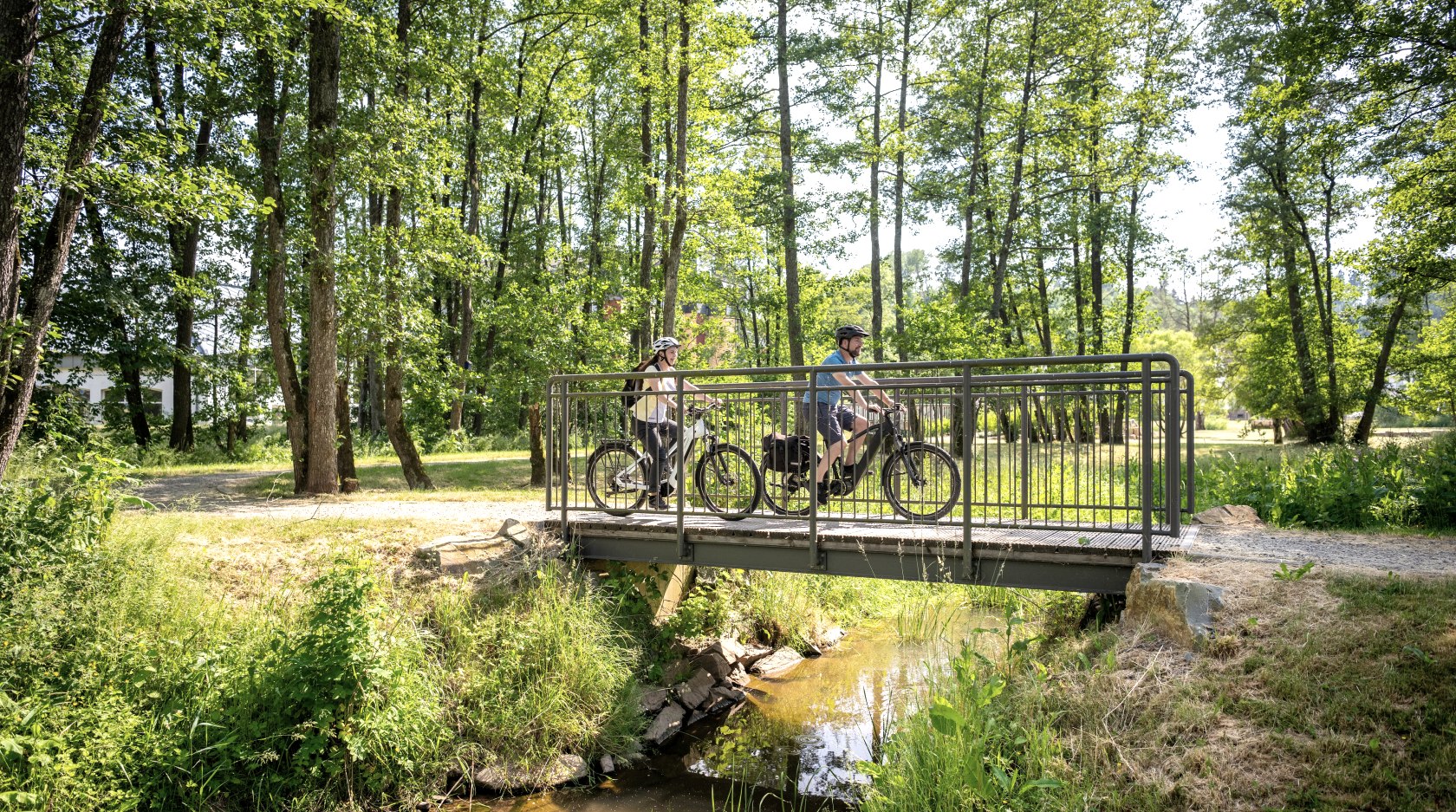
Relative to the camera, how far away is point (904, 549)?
6.25 meters

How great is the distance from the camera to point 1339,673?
435 cm

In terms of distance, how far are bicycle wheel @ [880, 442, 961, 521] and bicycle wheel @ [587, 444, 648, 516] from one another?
2491 mm

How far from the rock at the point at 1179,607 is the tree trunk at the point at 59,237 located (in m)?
9.63

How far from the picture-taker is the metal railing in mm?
6133

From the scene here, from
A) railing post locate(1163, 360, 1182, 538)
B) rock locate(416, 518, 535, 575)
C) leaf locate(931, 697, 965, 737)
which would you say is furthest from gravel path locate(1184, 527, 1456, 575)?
rock locate(416, 518, 535, 575)

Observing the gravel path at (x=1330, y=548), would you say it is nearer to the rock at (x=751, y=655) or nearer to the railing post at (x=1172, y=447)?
the railing post at (x=1172, y=447)

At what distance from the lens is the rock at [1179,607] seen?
16.3 feet

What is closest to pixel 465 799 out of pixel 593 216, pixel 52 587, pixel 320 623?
pixel 320 623

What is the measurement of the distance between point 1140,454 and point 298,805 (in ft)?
20.9

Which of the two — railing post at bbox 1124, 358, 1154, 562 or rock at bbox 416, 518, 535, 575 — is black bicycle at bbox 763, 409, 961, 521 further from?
rock at bbox 416, 518, 535, 575

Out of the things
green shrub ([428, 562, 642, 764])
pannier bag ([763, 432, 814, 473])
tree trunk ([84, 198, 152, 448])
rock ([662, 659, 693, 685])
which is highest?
tree trunk ([84, 198, 152, 448])

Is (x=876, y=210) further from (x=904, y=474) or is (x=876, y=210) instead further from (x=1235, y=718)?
(x=1235, y=718)

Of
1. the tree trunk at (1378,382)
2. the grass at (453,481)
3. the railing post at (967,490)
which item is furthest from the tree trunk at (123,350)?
the tree trunk at (1378,382)

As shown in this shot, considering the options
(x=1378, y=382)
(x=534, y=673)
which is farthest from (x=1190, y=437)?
(x=1378, y=382)
